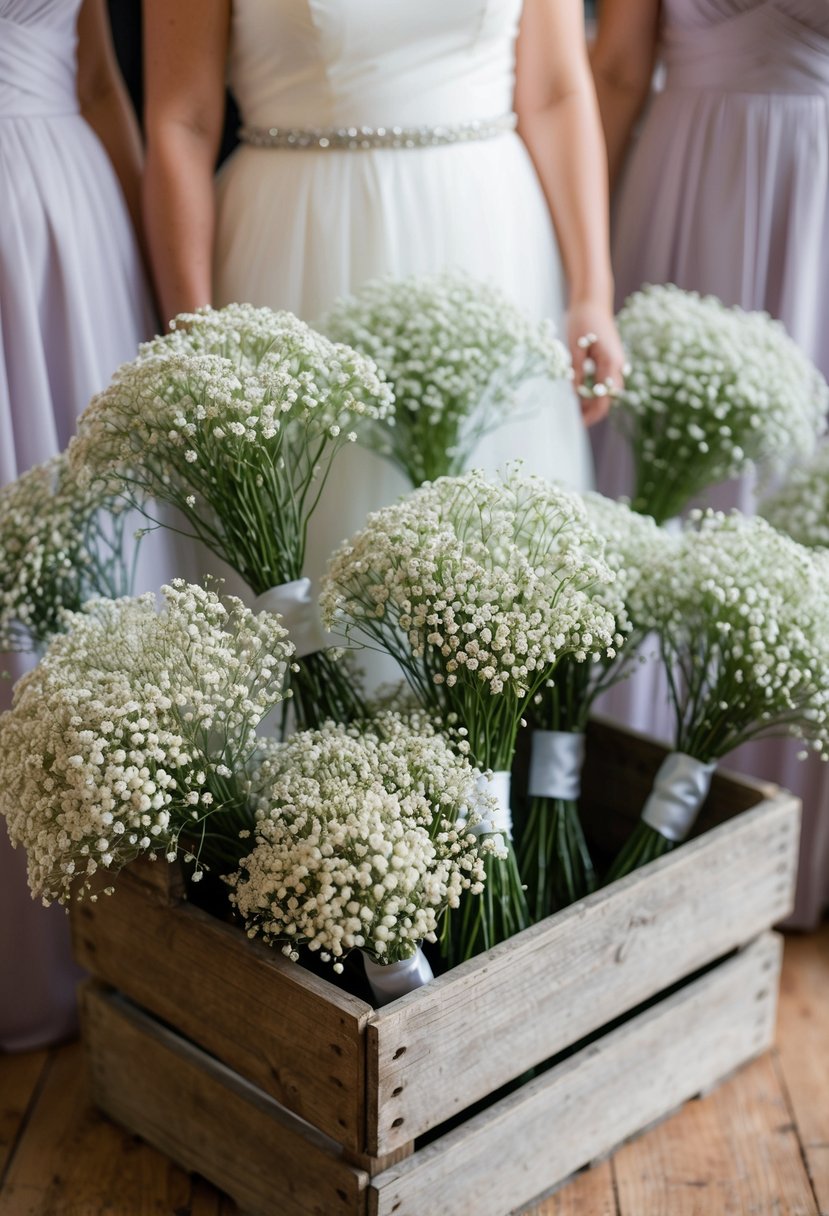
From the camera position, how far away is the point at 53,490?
4.50 feet

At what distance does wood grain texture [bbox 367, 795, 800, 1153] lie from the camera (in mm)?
1151

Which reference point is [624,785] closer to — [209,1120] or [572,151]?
[209,1120]

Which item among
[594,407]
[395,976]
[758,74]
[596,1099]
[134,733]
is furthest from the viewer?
[758,74]

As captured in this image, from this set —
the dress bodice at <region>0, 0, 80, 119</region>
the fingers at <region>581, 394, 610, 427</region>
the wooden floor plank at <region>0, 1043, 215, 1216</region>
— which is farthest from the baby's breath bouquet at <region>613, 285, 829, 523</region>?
the wooden floor plank at <region>0, 1043, 215, 1216</region>

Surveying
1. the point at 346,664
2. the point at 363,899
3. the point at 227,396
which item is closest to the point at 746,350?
the point at 346,664

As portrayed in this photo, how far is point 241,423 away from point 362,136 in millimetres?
556

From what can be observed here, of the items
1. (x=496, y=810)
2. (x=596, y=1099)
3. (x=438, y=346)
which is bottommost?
(x=596, y=1099)

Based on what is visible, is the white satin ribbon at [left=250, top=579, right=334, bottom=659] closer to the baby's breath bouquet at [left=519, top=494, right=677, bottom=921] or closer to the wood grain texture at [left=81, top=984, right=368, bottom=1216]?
the baby's breath bouquet at [left=519, top=494, right=677, bottom=921]

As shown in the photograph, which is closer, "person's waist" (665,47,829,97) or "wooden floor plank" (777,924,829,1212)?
"wooden floor plank" (777,924,829,1212)

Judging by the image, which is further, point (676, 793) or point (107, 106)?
point (107, 106)

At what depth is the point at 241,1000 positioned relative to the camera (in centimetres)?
123

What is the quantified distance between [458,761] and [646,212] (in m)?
1.06

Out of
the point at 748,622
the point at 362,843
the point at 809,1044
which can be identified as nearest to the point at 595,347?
the point at 748,622

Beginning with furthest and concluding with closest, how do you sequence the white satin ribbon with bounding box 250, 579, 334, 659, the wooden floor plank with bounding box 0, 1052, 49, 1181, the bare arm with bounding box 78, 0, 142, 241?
the bare arm with bounding box 78, 0, 142, 241, the wooden floor plank with bounding box 0, 1052, 49, 1181, the white satin ribbon with bounding box 250, 579, 334, 659
